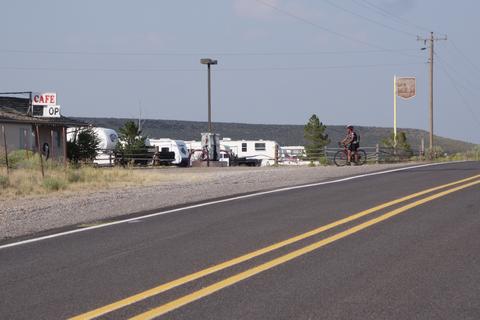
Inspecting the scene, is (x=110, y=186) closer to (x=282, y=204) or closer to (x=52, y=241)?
(x=282, y=204)

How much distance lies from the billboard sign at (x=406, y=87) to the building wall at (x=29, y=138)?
26.7 meters

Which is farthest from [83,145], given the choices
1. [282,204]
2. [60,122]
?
[282,204]

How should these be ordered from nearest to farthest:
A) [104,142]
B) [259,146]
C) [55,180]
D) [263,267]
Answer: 1. [263,267]
2. [55,180]
3. [104,142]
4. [259,146]

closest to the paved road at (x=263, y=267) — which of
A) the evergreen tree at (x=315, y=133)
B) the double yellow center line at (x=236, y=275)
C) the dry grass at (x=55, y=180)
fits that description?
the double yellow center line at (x=236, y=275)

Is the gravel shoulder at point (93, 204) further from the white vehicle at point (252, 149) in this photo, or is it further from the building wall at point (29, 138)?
the white vehicle at point (252, 149)

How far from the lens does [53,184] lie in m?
21.0

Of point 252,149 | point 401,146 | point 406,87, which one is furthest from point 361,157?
point 252,149

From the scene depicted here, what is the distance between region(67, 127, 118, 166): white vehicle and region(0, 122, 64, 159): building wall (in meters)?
1.00

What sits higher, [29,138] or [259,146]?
[29,138]

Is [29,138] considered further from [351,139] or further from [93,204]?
[93,204]

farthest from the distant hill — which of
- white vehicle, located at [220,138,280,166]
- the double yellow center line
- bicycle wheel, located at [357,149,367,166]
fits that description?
the double yellow center line

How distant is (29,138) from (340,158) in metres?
16.3

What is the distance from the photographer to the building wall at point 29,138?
35.0m

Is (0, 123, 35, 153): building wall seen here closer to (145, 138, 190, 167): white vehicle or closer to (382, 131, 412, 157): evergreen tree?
(145, 138, 190, 167): white vehicle
